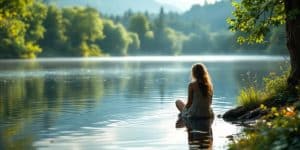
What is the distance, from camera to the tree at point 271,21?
16109mm

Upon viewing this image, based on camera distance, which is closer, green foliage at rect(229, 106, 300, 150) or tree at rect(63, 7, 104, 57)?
green foliage at rect(229, 106, 300, 150)

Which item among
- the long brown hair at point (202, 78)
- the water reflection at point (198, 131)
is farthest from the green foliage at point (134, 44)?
the water reflection at point (198, 131)

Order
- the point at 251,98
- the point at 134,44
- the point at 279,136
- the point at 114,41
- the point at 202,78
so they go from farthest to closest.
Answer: the point at 134,44
the point at 114,41
the point at 251,98
the point at 202,78
the point at 279,136

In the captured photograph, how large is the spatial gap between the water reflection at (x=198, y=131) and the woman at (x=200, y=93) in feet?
0.83

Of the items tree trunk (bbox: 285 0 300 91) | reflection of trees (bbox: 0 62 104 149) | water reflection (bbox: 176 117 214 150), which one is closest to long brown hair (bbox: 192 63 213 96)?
water reflection (bbox: 176 117 214 150)

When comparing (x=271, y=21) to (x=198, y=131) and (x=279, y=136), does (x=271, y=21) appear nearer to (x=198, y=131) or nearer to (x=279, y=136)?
(x=198, y=131)

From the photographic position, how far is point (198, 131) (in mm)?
14906

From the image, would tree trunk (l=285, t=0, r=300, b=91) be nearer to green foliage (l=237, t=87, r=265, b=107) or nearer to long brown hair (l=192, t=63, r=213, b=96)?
green foliage (l=237, t=87, r=265, b=107)

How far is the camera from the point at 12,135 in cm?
1484

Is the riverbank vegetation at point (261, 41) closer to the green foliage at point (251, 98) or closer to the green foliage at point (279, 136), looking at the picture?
the green foliage at point (251, 98)

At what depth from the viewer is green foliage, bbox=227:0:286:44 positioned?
16812 millimetres

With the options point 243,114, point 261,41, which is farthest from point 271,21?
point 243,114

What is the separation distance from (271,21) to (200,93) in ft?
9.67

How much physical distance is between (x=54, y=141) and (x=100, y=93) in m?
16.9
